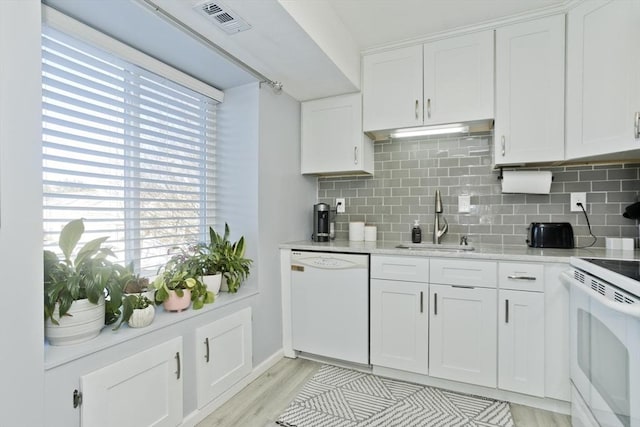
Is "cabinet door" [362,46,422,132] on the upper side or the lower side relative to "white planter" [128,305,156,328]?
upper

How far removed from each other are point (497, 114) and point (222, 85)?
1.98 meters

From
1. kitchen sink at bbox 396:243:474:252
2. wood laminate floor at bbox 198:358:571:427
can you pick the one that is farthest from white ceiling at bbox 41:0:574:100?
wood laminate floor at bbox 198:358:571:427

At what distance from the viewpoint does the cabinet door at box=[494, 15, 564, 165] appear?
1982mm

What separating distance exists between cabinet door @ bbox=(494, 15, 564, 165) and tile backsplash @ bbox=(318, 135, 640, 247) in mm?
342

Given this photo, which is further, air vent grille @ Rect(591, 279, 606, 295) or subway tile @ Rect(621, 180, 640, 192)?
subway tile @ Rect(621, 180, 640, 192)

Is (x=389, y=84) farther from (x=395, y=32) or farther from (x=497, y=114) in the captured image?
(x=497, y=114)

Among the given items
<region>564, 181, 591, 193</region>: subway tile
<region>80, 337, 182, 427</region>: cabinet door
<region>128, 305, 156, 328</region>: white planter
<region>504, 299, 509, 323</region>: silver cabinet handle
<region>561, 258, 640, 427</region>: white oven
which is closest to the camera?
<region>561, 258, 640, 427</region>: white oven

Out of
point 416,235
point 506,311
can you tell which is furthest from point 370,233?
point 506,311

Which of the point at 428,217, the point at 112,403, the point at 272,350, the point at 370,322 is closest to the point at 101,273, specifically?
the point at 112,403

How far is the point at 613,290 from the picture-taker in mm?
1268

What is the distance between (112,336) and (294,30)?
1.74 meters

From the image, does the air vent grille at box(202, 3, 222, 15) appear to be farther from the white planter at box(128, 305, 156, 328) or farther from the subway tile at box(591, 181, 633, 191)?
the subway tile at box(591, 181, 633, 191)

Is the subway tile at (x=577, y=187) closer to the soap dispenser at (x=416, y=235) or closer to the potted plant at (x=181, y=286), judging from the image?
the soap dispenser at (x=416, y=235)

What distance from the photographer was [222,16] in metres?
1.56
